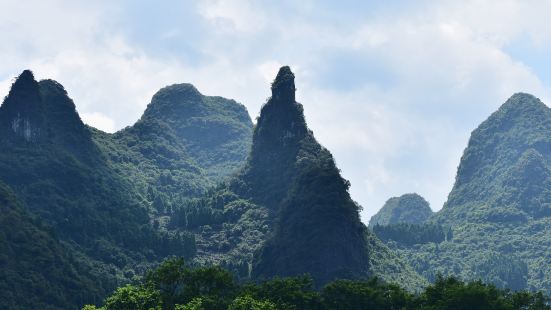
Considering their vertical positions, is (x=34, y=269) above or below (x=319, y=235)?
below

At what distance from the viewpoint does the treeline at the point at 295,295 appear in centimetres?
9344

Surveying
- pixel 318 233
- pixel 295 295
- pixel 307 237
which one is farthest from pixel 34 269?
pixel 295 295

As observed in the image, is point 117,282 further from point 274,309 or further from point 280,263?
point 274,309

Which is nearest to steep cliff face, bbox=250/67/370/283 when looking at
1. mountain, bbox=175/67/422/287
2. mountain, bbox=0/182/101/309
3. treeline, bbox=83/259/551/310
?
mountain, bbox=175/67/422/287

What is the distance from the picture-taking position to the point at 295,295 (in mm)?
99750

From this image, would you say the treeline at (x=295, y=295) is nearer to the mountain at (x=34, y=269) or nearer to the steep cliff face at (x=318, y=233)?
the mountain at (x=34, y=269)

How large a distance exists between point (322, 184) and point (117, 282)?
4179 cm

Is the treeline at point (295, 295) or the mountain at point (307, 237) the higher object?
the mountain at point (307, 237)

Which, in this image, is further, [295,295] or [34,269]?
[34,269]

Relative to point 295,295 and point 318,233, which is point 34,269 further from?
point 295,295

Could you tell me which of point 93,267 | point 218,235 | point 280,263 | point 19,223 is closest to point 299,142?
point 218,235

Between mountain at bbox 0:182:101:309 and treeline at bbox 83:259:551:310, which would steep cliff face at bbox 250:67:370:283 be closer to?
mountain at bbox 0:182:101:309

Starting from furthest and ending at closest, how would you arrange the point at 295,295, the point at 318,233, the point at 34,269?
the point at 318,233 → the point at 34,269 → the point at 295,295

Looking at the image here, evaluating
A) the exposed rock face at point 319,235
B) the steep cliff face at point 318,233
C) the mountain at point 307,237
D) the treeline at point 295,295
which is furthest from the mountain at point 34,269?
the treeline at point 295,295
